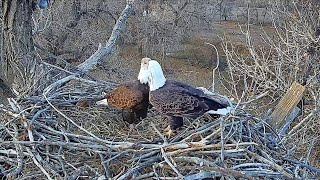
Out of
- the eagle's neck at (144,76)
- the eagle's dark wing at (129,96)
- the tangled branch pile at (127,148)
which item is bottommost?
the tangled branch pile at (127,148)

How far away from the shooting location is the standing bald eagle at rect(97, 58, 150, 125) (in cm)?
324

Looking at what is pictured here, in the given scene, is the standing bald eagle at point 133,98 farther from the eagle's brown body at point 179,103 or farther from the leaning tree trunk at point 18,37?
the leaning tree trunk at point 18,37

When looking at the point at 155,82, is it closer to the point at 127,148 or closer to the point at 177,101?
the point at 177,101

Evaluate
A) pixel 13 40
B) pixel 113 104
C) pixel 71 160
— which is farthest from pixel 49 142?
pixel 13 40

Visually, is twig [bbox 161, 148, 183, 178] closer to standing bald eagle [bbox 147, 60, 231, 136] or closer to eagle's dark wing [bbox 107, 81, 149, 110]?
standing bald eagle [bbox 147, 60, 231, 136]

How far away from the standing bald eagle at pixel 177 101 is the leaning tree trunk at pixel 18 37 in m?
1.29

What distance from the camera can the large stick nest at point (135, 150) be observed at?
2461mm

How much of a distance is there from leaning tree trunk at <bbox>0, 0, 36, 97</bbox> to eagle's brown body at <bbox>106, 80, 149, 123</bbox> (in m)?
0.98

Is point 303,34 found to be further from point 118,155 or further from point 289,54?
point 118,155

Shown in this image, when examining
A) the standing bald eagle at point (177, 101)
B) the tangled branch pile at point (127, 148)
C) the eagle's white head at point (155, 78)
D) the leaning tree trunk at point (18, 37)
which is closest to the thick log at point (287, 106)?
the tangled branch pile at point (127, 148)

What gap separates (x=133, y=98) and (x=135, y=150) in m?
0.74

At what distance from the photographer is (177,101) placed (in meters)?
2.99

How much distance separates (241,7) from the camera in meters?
17.8

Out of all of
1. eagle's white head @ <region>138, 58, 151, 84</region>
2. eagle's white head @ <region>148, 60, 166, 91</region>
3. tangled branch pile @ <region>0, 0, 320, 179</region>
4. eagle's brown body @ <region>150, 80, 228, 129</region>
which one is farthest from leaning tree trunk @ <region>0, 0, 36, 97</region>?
eagle's brown body @ <region>150, 80, 228, 129</region>
